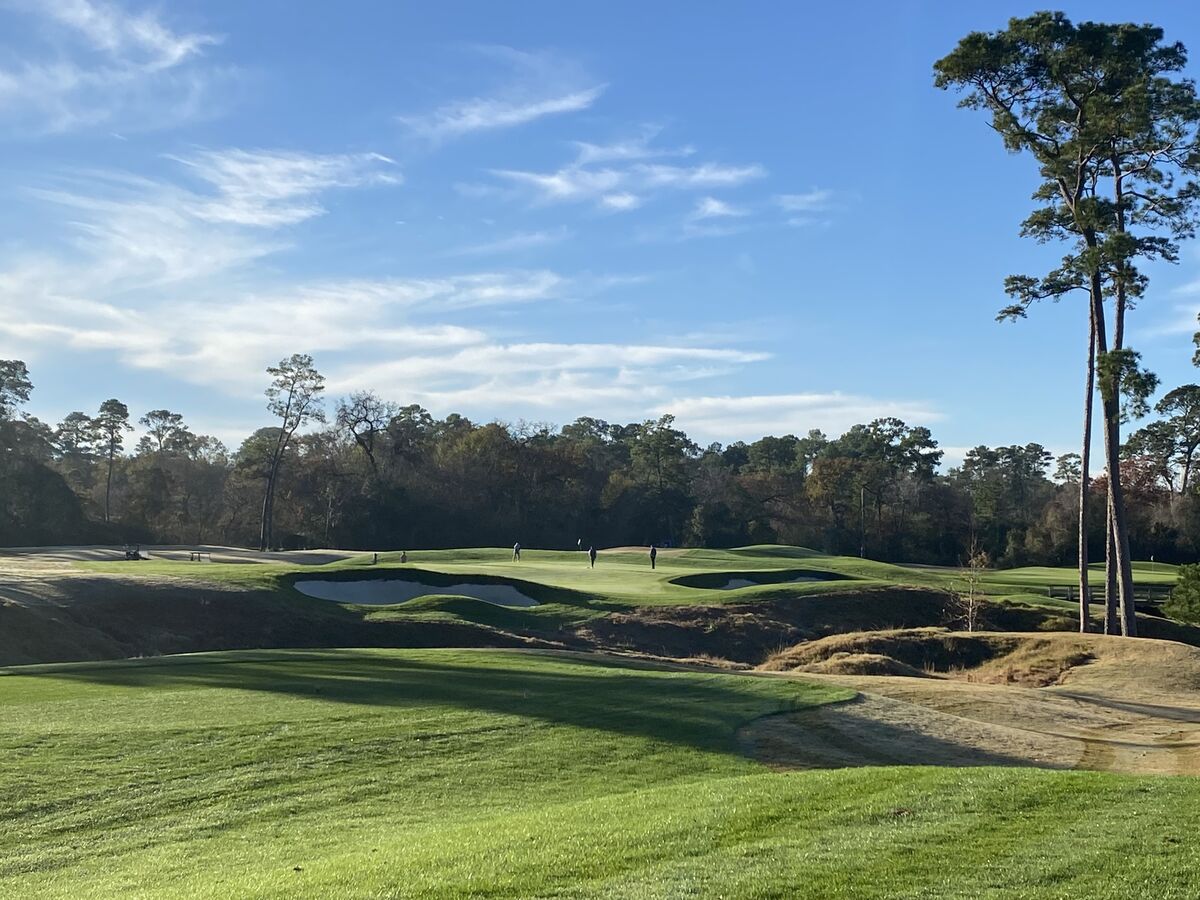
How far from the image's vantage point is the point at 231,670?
2147 cm

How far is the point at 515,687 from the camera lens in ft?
66.9

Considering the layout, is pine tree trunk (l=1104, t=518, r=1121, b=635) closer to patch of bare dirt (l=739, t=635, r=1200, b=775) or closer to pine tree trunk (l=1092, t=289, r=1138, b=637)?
pine tree trunk (l=1092, t=289, r=1138, b=637)

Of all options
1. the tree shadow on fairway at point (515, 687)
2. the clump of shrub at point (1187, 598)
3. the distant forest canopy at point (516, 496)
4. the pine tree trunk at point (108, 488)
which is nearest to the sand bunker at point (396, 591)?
the tree shadow on fairway at point (515, 687)

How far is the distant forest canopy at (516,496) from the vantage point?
303ft

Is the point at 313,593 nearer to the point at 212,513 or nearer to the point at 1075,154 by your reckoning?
the point at 1075,154

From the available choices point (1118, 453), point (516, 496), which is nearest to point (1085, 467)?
point (1118, 453)

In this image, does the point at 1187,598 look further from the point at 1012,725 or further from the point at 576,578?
the point at 576,578

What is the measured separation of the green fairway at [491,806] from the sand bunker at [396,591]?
1934 centimetres

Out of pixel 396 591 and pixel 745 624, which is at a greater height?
pixel 396 591

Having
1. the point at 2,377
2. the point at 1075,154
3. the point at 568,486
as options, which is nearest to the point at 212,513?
the point at 2,377

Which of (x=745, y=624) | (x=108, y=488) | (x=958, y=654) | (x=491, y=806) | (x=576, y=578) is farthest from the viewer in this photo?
(x=108, y=488)

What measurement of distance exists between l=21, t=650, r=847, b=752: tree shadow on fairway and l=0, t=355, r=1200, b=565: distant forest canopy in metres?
66.7

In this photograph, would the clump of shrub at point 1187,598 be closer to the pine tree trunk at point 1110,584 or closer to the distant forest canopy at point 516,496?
the pine tree trunk at point 1110,584

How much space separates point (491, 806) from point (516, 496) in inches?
3601
